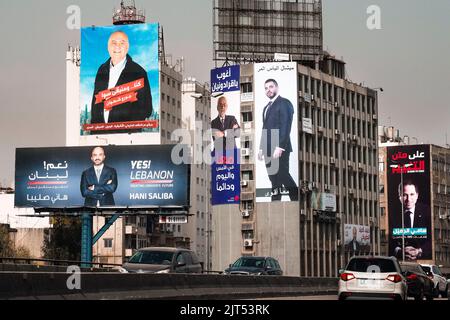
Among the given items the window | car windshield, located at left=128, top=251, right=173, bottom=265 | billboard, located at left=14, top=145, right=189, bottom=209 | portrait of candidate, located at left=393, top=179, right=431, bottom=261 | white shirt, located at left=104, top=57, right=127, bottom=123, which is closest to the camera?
car windshield, located at left=128, top=251, right=173, bottom=265

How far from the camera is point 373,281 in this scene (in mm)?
32781

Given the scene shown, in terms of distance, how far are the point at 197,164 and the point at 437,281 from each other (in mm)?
115344

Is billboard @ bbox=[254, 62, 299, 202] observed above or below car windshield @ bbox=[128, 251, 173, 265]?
above

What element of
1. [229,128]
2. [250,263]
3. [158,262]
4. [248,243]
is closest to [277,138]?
[229,128]

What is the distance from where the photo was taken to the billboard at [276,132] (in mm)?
127688

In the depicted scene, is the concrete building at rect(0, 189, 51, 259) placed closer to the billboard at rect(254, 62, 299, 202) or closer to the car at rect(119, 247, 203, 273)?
the billboard at rect(254, 62, 299, 202)

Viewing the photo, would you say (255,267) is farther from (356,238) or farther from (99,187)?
(356,238)

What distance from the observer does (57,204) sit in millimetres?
84562

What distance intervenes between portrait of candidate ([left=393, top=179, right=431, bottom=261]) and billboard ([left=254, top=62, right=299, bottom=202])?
4431 cm

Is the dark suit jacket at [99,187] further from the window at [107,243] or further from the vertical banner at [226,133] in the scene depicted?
the window at [107,243]

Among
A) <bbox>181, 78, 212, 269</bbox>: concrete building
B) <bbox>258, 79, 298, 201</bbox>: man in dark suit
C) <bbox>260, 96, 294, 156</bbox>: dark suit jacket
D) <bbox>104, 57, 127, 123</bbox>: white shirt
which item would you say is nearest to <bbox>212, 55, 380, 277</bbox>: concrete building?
<bbox>258, 79, 298, 201</bbox>: man in dark suit

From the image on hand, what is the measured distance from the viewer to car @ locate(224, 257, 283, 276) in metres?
49.2

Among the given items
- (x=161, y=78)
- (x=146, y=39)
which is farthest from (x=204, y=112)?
(x=146, y=39)
